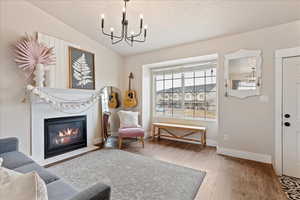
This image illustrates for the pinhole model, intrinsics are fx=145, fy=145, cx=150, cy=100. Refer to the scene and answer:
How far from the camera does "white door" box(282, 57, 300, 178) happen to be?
2.37 meters

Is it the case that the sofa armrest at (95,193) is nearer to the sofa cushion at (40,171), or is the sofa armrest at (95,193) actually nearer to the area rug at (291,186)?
the sofa cushion at (40,171)

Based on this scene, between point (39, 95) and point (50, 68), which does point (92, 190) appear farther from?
point (50, 68)

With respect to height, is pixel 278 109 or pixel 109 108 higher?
pixel 278 109

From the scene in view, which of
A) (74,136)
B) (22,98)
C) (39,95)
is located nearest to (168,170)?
(74,136)

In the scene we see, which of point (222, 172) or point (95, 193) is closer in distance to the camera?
point (95, 193)

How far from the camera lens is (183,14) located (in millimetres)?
2592

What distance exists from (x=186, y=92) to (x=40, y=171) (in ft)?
12.3

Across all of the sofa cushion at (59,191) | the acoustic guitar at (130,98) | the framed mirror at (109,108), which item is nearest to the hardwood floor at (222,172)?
the framed mirror at (109,108)

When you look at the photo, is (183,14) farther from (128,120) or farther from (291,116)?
(128,120)

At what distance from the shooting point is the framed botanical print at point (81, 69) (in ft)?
10.5

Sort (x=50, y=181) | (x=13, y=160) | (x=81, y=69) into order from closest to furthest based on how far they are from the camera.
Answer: (x=50, y=181), (x=13, y=160), (x=81, y=69)

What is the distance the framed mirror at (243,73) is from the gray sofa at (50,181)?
9.89 feet

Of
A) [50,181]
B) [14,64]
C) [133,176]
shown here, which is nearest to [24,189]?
[50,181]

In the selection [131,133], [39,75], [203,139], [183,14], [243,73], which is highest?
[183,14]
